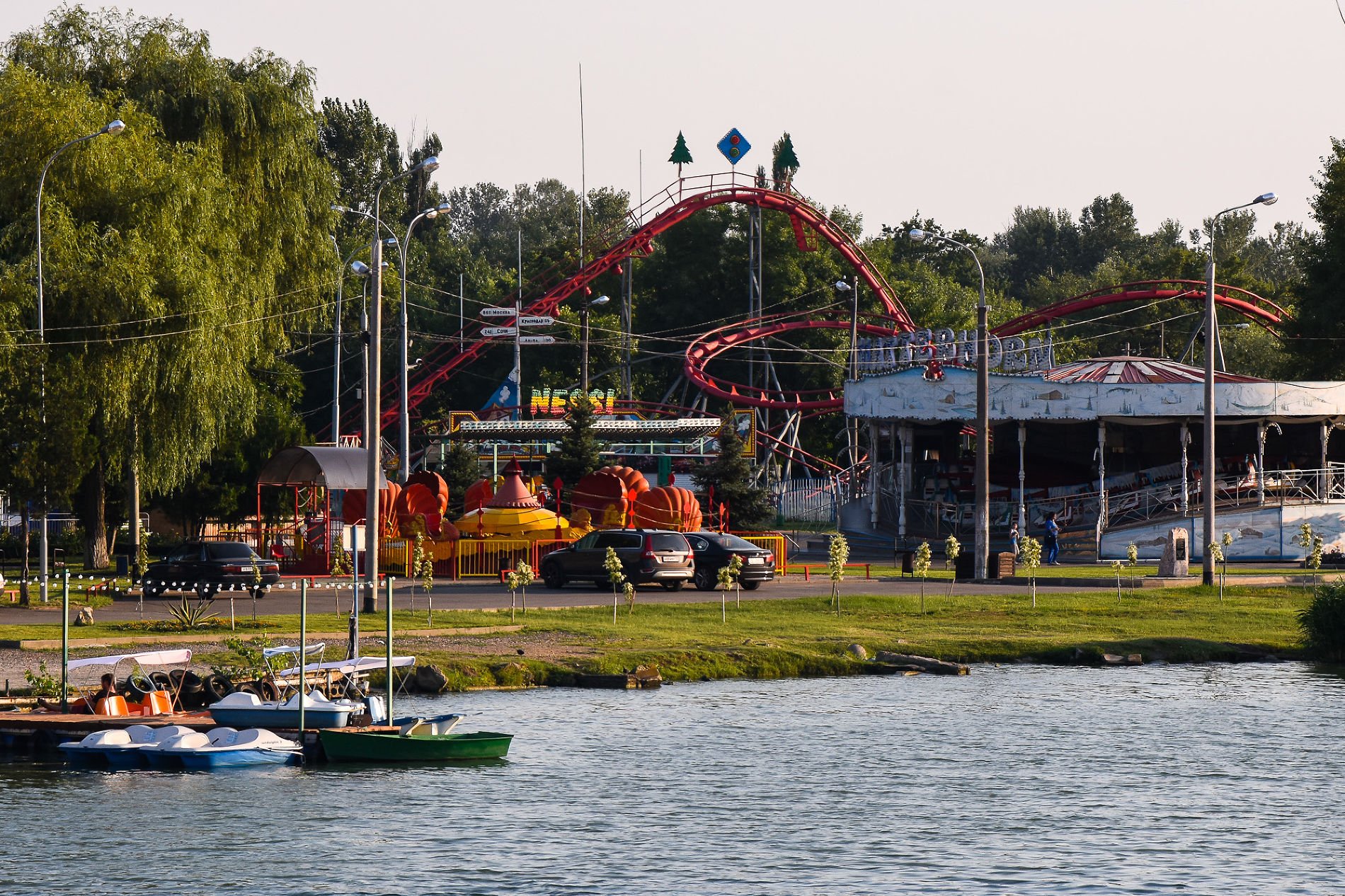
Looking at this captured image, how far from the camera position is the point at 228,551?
135ft

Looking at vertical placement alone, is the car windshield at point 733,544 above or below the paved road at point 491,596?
above

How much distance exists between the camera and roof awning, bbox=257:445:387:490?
4788 cm

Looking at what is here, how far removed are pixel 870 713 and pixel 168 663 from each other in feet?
36.7

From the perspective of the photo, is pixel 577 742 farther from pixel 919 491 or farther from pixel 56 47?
pixel 919 491

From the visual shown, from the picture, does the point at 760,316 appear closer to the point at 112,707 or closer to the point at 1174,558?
the point at 1174,558

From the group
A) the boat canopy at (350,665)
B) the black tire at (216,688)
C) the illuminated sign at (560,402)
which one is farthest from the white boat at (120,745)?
the illuminated sign at (560,402)

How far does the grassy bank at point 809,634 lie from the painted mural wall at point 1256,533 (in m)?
15.1

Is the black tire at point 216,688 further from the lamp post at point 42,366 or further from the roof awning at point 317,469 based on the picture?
the roof awning at point 317,469

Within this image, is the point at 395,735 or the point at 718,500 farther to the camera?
the point at 718,500

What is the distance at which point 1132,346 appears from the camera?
107 metres

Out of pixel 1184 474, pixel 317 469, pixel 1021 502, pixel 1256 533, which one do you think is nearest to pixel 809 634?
pixel 317 469

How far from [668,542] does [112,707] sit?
2092 centimetres

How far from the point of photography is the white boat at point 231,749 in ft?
74.9

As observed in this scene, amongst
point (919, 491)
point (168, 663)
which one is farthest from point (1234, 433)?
point (168, 663)
